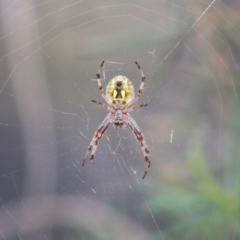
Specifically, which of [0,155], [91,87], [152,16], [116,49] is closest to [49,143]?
[91,87]

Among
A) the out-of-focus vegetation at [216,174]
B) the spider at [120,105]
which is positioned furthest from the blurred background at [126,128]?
the spider at [120,105]

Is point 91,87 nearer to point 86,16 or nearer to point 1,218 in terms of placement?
point 86,16

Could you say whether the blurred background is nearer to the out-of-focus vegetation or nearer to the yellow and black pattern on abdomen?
the out-of-focus vegetation

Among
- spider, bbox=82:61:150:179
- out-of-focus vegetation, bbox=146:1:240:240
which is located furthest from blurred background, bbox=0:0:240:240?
spider, bbox=82:61:150:179

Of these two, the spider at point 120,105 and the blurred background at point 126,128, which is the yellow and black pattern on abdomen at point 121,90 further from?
the blurred background at point 126,128

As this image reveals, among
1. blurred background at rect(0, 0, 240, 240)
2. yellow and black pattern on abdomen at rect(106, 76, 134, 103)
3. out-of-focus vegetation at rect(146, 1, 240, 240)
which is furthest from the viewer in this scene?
yellow and black pattern on abdomen at rect(106, 76, 134, 103)
